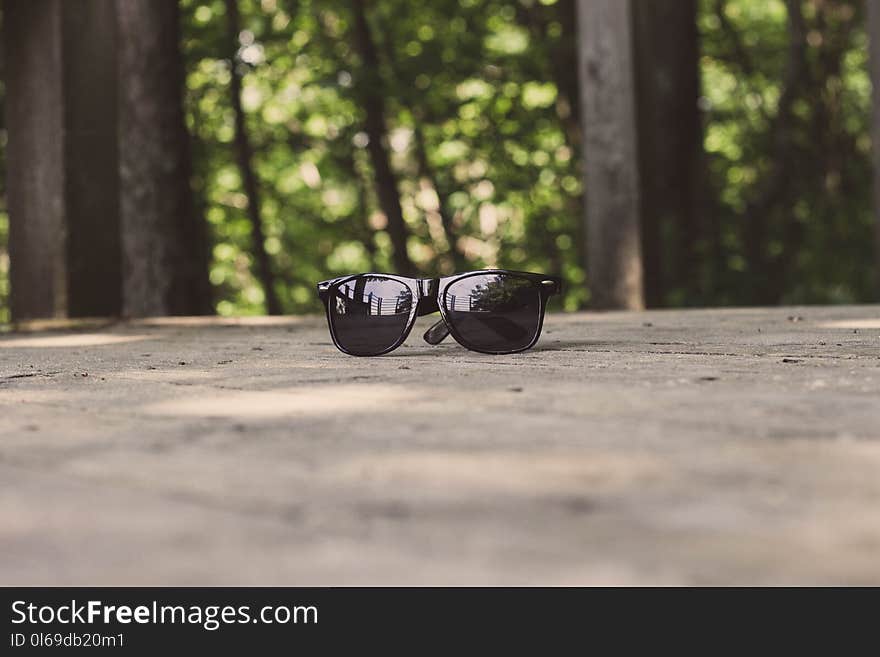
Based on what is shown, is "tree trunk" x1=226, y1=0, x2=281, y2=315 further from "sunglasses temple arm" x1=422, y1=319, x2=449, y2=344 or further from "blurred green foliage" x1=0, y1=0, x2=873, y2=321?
"sunglasses temple arm" x1=422, y1=319, x2=449, y2=344

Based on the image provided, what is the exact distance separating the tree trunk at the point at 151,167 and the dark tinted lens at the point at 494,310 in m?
2.08

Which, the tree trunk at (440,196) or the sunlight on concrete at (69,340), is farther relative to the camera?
the tree trunk at (440,196)

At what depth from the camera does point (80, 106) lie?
153 inches

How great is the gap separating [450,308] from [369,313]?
14 cm

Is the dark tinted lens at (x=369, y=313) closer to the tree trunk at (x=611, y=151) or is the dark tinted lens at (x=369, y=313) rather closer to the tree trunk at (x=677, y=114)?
the tree trunk at (x=611, y=151)

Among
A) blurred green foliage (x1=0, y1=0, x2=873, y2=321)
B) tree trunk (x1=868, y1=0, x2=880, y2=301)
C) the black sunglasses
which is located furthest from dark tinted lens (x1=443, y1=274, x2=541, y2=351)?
blurred green foliage (x1=0, y1=0, x2=873, y2=321)

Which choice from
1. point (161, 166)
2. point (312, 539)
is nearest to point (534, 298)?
point (312, 539)

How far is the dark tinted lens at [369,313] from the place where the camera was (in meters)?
2.00

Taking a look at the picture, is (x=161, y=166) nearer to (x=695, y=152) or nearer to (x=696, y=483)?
(x=695, y=152)

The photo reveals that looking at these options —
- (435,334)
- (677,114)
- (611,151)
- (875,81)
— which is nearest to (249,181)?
(677,114)

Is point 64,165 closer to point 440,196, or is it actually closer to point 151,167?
point 151,167

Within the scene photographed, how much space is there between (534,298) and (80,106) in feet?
7.77

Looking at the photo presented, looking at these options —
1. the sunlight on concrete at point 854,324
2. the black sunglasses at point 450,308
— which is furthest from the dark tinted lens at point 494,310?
the sunlight on concrete at point 854,324

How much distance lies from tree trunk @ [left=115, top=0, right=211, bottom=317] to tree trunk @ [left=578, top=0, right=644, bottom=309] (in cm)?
132
